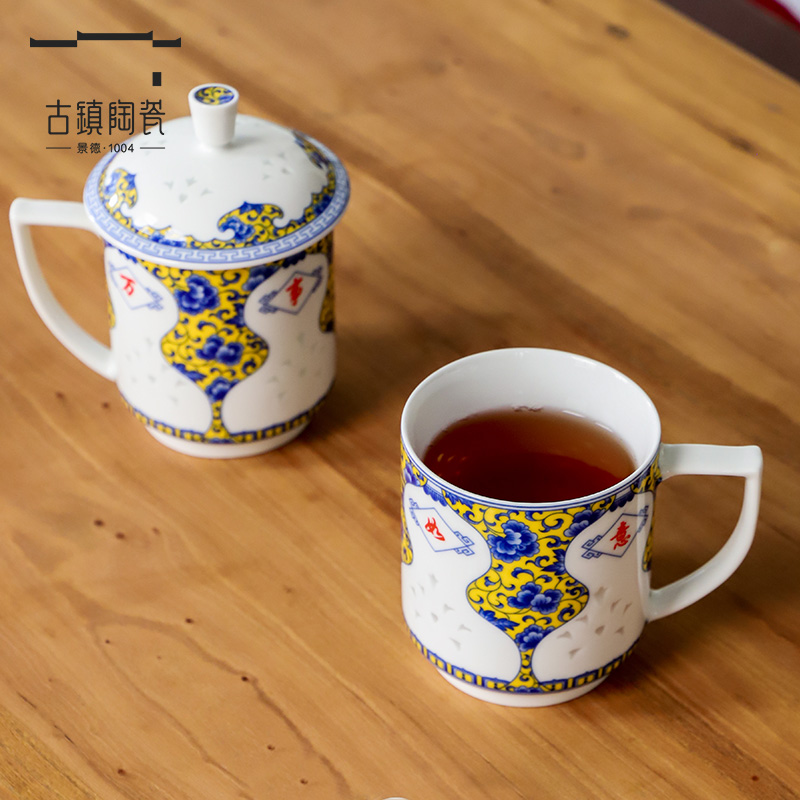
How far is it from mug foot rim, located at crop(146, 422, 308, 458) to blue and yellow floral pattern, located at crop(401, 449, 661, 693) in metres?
0.22

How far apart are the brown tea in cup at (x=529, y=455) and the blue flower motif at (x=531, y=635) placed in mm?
72

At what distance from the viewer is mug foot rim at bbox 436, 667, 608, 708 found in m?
0.68

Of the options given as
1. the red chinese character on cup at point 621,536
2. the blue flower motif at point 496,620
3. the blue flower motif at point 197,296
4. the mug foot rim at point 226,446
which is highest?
the red chinese character on cup at point 621,536

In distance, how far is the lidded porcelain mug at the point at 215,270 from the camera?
74 centimetres

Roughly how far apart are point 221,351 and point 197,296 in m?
0.05

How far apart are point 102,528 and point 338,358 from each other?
24cm

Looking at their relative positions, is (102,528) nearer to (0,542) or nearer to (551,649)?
(0,542)

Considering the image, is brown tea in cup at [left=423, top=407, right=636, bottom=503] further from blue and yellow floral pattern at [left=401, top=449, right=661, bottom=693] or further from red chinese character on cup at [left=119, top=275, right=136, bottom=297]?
red chinese character on cup at [left=119, top=275, right=136, bottom=297]

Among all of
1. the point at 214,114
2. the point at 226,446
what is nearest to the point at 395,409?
the point at 226,446

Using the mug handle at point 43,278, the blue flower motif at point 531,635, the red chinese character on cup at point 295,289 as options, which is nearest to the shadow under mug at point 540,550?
the blue flower motif at point 531,635

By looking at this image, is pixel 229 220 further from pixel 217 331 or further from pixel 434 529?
pixel 434 529

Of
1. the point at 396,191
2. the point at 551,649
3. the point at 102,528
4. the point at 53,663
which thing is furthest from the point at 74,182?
the point at 551,649

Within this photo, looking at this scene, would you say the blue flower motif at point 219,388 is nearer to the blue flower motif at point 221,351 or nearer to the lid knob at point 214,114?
the blue flower motif at point 221,351

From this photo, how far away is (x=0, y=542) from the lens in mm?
791
